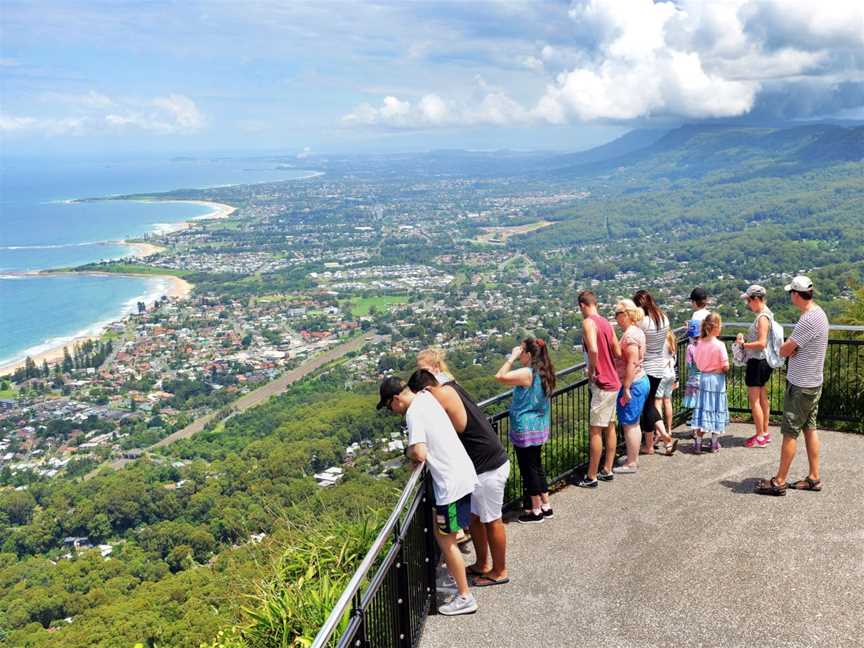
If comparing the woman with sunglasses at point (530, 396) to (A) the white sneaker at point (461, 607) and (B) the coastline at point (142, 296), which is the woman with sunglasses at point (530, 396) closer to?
(A) the white sneaker at point (461, 607)

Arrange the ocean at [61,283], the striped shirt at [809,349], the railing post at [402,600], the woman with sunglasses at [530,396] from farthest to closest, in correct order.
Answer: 1. the ocean at [61,283]
2. the striped shirt at [809,349]
3. the woman with sunglasses at [530,396]
4. the railing post at [402,600]

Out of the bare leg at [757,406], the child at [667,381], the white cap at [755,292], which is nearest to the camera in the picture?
the white cap at [755,292]

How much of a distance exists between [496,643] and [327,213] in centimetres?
19450

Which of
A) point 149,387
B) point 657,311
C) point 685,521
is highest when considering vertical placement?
point 657,311

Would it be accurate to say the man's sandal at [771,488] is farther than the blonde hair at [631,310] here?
No

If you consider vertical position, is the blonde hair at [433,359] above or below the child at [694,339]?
above

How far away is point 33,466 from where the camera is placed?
46000 millimetres

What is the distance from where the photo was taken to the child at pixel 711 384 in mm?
7488

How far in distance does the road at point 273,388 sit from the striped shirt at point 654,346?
140 ft

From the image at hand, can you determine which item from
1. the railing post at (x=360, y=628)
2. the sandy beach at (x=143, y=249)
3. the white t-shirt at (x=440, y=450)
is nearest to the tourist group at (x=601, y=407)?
the white t-shirt at (x=440, y=450)

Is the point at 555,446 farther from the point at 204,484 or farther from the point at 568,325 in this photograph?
the point at 568,325

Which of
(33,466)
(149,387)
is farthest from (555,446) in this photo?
(149,387)

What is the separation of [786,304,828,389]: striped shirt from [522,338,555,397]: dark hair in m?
2.03

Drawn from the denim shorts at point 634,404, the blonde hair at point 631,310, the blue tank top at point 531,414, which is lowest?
the denim shorts at point 634,404
